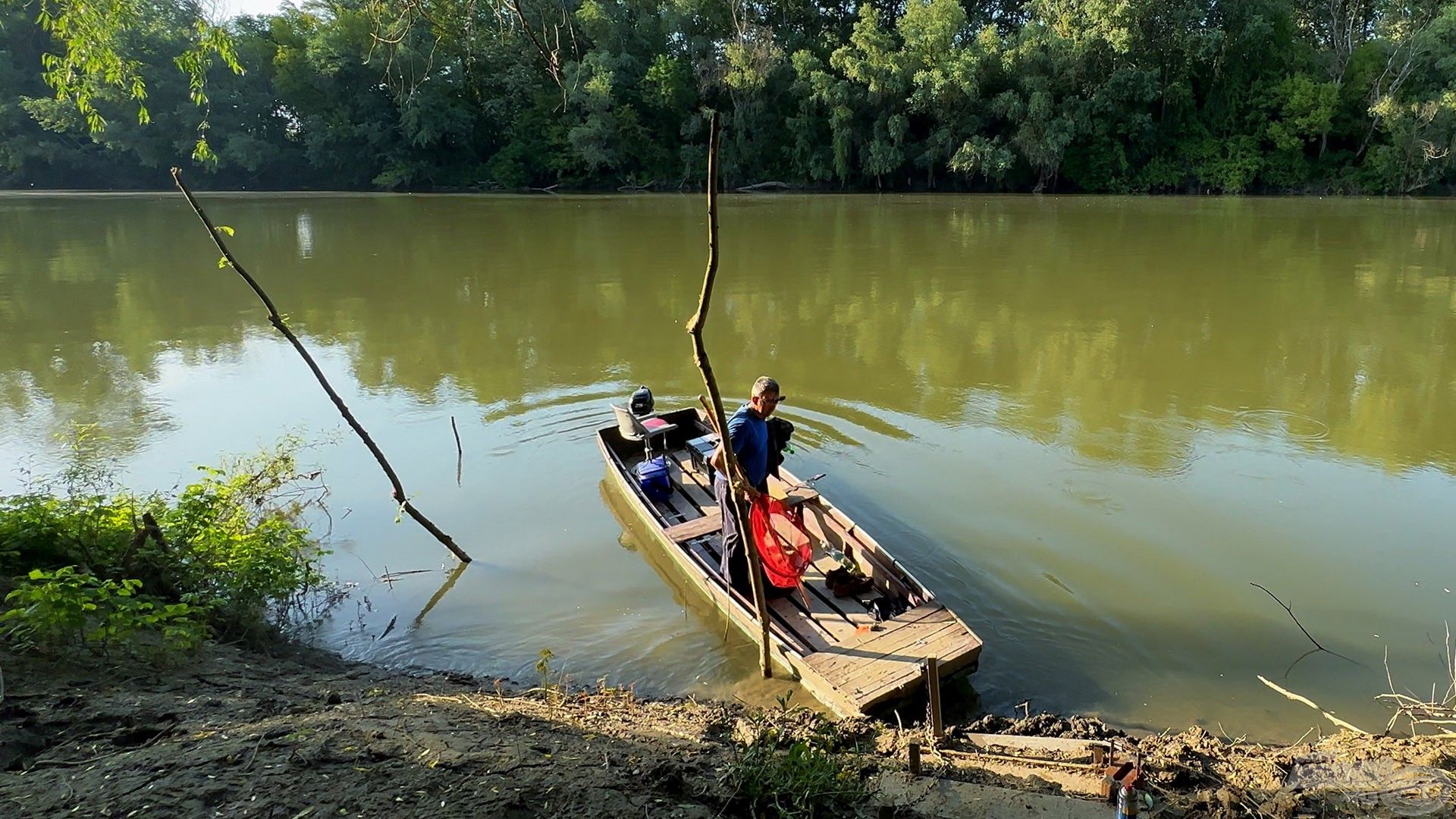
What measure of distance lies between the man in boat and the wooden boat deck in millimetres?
220

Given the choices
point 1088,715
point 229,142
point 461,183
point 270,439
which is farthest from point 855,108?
point 1088,715

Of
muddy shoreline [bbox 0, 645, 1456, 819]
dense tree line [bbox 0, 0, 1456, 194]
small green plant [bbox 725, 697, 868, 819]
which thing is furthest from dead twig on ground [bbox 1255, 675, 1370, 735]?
dense tree line [bbox 0, 0, 1456, 194]

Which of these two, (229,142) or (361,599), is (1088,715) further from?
(229,142)

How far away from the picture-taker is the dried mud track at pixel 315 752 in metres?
2.69

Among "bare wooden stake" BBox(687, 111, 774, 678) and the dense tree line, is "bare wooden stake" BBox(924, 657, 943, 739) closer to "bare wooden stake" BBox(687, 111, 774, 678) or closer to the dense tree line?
"bare wooden stake" BBox(687, 111, 774, 678)

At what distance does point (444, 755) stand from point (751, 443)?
2.56 m

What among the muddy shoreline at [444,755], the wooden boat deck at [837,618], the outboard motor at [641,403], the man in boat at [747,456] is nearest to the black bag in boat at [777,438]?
the man in boat at [747,456]

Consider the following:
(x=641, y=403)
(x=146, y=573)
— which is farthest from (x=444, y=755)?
(x=641, y=403)

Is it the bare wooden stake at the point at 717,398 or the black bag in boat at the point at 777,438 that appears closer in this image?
the bare wooden stake at the point at 717,398

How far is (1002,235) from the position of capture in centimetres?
2322

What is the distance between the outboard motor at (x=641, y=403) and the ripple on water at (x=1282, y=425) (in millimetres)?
6034

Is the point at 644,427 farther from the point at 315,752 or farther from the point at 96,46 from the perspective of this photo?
the point at 315,752

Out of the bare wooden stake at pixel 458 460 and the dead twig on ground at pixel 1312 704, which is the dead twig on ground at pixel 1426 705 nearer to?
the dead twig on ground at pixel 1312 704

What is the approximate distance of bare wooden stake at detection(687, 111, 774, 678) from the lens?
2.96 meters
